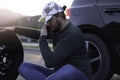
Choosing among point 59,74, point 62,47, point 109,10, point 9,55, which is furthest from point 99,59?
point 59,74

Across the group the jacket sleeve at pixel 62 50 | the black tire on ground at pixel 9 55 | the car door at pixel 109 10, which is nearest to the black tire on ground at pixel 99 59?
the car door at pixel 109 10

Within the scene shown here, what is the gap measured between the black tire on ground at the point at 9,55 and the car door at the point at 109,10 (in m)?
1.67

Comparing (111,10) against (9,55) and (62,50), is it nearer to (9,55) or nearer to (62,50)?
(9,55)

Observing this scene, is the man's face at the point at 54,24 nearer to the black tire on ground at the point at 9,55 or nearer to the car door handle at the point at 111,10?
the black tire on ground at the point at 9,55

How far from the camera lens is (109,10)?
666 centimetres

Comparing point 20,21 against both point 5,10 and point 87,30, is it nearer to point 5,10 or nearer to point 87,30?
point 5,10

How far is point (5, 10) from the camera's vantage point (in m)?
5.46

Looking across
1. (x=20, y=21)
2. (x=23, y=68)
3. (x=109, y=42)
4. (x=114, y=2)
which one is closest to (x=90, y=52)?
(x=109, y=42)

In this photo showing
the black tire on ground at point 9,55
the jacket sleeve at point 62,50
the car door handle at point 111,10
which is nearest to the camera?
the jacket sleeve at point 62,50

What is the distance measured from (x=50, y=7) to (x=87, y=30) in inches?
99.9

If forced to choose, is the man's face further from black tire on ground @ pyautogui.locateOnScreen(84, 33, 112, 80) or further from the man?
black tire on ground @ pyautogui.locateOnScreen(84, 33, 112, 80)

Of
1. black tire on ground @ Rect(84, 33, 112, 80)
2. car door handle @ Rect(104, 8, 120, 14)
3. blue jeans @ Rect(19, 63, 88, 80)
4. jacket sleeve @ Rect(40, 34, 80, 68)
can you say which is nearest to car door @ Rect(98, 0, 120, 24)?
car door handle @ Rect(104, 8, 120, 14)

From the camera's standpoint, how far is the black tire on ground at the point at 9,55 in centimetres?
540

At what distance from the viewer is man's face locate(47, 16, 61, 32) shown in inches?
174
